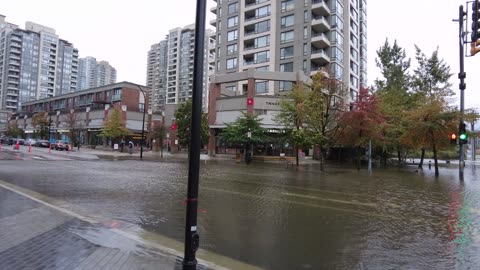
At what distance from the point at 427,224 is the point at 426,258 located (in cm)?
317

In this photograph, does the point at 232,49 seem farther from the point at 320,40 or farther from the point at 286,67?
the point at 320,40

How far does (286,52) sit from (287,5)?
8.46m

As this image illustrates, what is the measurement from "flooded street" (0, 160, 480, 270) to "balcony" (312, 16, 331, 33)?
49.9 m

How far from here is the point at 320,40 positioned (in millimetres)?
59625

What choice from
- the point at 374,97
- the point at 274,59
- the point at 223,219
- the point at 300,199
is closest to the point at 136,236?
the point at 223,219

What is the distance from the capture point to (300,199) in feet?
40.6

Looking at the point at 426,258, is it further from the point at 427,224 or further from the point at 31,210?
the point at 31,210

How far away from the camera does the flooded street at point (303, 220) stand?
6.02 metres

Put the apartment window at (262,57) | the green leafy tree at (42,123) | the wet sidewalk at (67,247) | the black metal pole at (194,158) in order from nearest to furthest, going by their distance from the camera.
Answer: the black metal pole at (194,158), the wet sidewalk at (67,247), the apartment window at (262,57), the green leafy tree at (42,123)

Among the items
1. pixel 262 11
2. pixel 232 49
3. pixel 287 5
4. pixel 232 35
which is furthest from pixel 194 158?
pixel 232 35

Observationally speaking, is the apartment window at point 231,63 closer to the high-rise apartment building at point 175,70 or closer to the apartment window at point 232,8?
the apartment window at point 232,8

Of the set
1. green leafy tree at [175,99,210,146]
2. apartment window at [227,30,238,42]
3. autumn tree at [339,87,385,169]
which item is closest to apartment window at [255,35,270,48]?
apartment window at [227,30,238,42]

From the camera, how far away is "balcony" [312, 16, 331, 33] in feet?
197

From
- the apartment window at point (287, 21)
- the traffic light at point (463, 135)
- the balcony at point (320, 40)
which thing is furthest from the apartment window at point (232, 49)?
the traffic light at point (463, 135)
